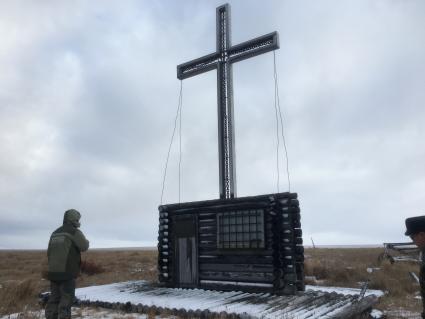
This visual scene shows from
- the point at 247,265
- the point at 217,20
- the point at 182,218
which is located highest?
the point at 217,20

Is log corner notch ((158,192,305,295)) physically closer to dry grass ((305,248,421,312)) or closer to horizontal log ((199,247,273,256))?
horizontal log ((199,247,273,256))

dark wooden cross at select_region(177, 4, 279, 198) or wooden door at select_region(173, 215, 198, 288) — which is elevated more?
dark wooden cross at select_region(177, 4, 279, 198)

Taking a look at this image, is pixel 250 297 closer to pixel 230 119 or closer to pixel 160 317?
pixel 160 317

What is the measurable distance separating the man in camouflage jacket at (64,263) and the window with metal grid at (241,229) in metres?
5.57

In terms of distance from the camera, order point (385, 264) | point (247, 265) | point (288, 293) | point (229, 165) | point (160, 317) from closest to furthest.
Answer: point (160, 317) → point (288, 293) → point (247, 265) → point (229, 165) → point (385, 264)

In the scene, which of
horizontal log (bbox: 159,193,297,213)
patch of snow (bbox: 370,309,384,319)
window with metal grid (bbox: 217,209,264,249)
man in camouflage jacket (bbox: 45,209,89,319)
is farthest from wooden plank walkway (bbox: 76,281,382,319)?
man in camouflage jacket (bbox: 45,209,89,319)

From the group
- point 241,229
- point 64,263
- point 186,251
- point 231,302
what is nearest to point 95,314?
point 64,263

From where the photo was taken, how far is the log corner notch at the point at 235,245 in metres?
11.2

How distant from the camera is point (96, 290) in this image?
12477 mm

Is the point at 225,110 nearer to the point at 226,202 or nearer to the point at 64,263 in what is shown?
the point at 226,202

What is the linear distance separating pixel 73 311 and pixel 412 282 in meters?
11.6

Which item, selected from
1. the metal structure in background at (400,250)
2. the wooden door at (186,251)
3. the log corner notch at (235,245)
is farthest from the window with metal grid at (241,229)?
the metal structure in background at (400,250)

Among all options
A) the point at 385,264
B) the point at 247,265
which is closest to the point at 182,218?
the point at 247,265

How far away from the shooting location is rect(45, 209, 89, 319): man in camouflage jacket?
7102 mm
